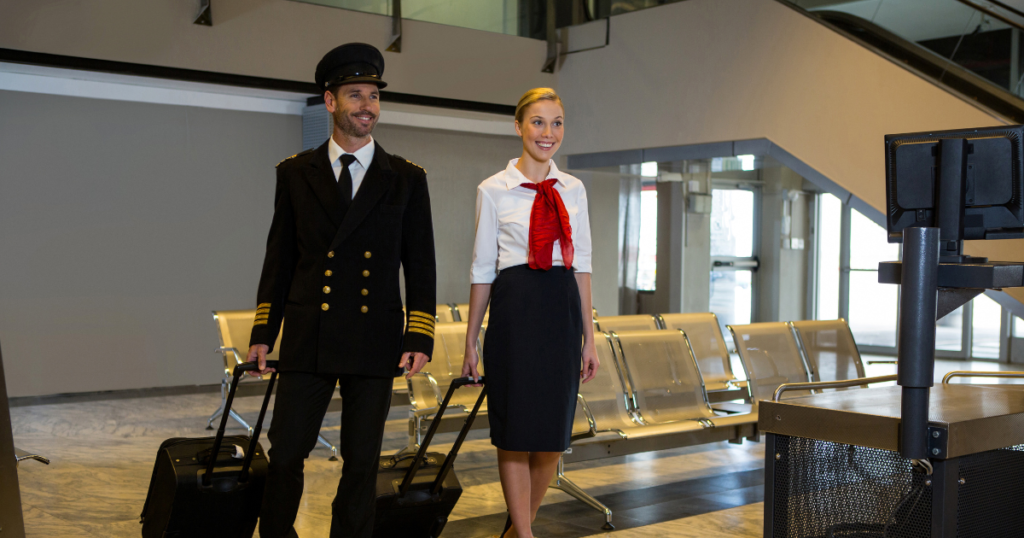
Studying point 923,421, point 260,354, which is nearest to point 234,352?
point 260,354

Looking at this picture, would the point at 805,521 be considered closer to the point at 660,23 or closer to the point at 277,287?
the point at 277,287

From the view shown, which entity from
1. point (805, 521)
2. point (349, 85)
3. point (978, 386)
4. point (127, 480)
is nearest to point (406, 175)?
point (349, 85)

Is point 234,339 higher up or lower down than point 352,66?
lower down

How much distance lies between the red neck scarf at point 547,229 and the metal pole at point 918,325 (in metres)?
1.05

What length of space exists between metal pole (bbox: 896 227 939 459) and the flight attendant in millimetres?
1045

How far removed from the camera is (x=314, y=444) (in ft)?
8.10

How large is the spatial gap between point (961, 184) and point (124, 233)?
23.2ft

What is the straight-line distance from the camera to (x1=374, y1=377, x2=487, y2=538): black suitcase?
9.29 ft

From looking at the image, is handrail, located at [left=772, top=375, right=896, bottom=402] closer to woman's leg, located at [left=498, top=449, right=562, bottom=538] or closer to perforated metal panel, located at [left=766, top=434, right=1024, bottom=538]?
perforated metal panel, located at [left=766, top=434, right=1024, bottom=538]

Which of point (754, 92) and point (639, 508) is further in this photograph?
point (754, 92)

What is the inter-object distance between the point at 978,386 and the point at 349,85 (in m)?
2.16

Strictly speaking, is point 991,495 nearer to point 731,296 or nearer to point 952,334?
point 952,334

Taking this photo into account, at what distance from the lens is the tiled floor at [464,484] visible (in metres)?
3.70

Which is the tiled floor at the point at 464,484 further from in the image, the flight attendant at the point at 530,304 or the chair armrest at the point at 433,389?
the flight attendant at the point at 530,304
